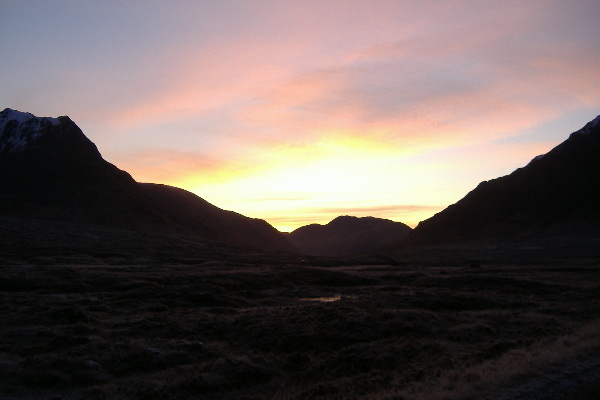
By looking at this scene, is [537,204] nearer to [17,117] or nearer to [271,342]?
[271,342]

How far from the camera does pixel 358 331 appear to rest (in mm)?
24266

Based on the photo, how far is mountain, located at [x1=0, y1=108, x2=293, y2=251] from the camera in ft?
418

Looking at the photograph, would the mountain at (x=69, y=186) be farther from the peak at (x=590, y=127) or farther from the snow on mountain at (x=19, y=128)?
the peak at (x=590, y=127)

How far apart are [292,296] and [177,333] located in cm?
1739

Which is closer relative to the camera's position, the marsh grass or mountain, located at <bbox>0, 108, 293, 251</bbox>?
the marsh grass

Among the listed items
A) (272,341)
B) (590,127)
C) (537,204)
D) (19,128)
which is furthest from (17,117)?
(590,127)

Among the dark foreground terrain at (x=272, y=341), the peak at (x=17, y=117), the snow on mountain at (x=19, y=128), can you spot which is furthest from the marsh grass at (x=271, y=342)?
the peak at (x=17, y=117)

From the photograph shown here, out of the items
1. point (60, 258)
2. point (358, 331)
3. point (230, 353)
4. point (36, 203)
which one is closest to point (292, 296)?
point (358, 331)

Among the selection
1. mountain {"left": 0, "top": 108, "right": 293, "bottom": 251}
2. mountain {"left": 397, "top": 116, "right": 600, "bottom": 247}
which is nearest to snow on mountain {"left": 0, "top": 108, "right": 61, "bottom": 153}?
mountain {"left": 0, "top": 108, "right": 293, "bottom": 251}

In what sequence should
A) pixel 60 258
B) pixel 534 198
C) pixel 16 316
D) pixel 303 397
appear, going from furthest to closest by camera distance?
pixel 534 198, pixel 60 258, pixel 16 316, pixel 303 397

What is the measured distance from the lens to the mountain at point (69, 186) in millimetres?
127375

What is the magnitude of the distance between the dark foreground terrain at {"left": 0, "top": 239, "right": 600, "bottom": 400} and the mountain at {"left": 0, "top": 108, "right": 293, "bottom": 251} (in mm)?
92851

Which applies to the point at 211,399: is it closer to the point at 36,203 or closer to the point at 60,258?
the point at 60,258

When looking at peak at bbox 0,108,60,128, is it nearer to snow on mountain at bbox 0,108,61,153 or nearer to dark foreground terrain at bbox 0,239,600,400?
snow on mountain at bbox 0,108,61,153
